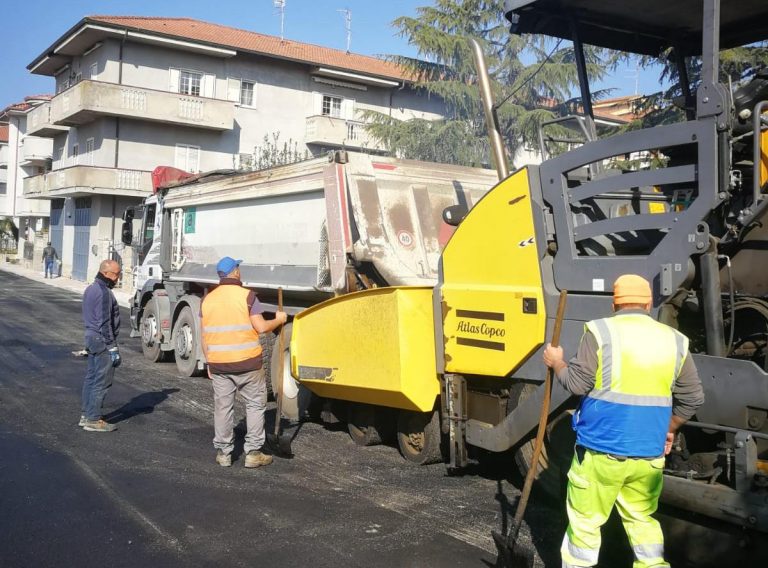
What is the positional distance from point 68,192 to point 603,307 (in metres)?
30.4

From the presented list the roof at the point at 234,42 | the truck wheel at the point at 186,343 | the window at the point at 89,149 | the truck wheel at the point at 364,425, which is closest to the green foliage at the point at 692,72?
the truck wheel at the point at 364,425

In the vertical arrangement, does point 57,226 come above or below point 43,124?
below

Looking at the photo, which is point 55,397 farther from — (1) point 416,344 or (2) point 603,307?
(2) point 603,307

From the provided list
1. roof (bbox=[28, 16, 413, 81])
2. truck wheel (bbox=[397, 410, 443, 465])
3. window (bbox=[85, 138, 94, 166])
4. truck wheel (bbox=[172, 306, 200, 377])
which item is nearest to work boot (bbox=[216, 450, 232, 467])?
truck wheel (bbox=[397, 410, 443, 465])

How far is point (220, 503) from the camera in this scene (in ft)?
17.9

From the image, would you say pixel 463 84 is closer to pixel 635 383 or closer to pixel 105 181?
pixel 105 181

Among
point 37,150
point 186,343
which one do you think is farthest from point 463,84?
point 37,150

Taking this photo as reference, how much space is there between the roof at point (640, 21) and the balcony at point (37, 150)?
44.4 m

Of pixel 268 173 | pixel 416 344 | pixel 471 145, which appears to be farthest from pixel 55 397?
pixel 471 145

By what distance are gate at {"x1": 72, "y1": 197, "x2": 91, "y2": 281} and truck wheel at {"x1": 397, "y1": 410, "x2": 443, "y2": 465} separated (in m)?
29.0

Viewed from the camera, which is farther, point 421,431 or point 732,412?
point 421,431

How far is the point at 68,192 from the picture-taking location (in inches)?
1238

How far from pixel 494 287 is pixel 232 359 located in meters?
2.36

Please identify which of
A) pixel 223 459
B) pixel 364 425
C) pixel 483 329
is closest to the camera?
pixel 483 329
